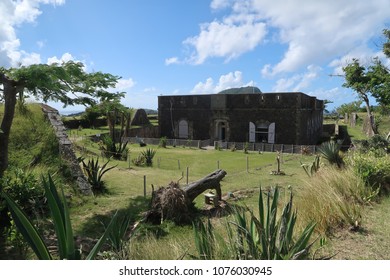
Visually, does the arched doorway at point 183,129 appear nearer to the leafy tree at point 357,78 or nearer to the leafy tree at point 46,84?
the leafy tree at point 357,78

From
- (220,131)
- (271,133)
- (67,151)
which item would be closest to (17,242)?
(67,151)

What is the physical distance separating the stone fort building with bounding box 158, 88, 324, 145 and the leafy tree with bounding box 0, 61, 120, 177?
70.1 ft

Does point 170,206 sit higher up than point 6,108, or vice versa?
point 6,108

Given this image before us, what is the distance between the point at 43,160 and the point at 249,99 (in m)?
22.4

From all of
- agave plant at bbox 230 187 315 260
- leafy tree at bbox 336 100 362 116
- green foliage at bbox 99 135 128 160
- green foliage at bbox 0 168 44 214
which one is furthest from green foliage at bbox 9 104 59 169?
leafy tree at bbox 336 100 362 116

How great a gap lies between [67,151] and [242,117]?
21.5 m

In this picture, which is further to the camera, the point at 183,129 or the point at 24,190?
the point at 183,129

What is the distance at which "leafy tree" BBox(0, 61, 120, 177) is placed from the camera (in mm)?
6039

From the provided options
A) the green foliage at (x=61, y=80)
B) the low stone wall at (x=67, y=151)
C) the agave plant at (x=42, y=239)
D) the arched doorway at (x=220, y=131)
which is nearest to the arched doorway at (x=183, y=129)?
the arched doorway at (x=220, y=131)

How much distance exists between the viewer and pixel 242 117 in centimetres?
2872

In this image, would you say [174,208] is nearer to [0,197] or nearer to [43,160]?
[0,197]

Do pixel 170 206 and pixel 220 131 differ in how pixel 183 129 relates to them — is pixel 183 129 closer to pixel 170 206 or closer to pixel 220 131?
pixel 220 131

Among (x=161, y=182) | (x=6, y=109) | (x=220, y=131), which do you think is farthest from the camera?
(x=220, y=131)

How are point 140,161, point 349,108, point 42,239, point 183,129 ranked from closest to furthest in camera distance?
point 42,239, point 140,161, point 183,129, point 349,108
